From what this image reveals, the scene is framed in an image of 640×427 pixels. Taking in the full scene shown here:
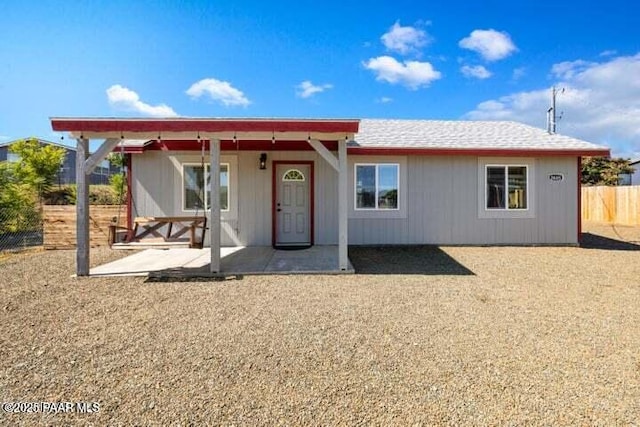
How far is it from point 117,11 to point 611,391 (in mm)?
10015

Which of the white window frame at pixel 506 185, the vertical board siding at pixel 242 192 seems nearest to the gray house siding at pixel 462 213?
the white window frame at pixel 506 185

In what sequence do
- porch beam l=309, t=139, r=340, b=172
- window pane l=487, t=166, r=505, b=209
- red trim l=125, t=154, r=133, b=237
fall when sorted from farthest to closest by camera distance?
window pane l=487, t=166, r=505, b=209
red trim l=125, t=154, r=133, b=237
porch beam l=309, t=139, r=340, b=172

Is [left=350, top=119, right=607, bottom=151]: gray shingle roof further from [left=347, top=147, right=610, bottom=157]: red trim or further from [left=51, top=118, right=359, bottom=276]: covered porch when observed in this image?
[left=51, top=118, right=359, bottom=276]: covered porch

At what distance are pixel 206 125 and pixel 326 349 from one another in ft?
13.5

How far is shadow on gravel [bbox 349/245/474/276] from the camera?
600 cm

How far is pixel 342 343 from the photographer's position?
3023 millimetres

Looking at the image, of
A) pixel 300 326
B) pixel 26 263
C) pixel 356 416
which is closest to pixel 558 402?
pixel 356 416

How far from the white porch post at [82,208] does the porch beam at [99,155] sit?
7 cm

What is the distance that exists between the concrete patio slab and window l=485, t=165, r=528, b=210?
14.8ft

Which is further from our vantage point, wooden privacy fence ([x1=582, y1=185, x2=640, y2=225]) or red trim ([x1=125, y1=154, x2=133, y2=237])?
wooden privacy fence ([x1=582, y1=185, x2=640, y2=225])

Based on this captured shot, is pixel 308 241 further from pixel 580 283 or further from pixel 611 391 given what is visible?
pixel 611 391

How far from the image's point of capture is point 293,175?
344 inches

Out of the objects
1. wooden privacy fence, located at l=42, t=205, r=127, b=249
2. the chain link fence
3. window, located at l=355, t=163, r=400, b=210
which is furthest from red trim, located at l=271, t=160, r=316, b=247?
the chain link fence

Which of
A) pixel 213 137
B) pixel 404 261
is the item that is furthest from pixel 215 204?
pixel 404 261
